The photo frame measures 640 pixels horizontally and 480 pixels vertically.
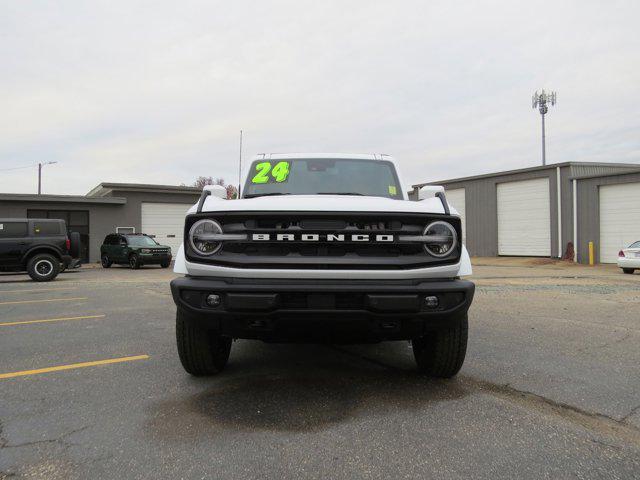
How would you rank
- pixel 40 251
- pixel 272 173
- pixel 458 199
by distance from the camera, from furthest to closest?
pixel 458 199
pixel 40 251
pixel 272 173

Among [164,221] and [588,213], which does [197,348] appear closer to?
[588,213]

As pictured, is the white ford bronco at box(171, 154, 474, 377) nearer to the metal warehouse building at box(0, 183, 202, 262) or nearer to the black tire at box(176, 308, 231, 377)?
the black tire at box(176, 308, 231, 377)

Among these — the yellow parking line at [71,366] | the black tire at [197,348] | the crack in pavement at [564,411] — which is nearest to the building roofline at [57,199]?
the yellow parking line at [71,366]

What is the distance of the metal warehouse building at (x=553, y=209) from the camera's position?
2056 cm

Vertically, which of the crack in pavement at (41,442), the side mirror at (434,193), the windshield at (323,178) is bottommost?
the crack in pavement at (41,442)

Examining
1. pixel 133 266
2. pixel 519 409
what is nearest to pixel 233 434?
pixel 519 409

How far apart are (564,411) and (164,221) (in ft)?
82.7

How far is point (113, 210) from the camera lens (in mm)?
24328

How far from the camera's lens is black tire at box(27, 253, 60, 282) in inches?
525

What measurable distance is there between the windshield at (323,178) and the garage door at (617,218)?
65.4ft

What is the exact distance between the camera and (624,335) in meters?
5.23

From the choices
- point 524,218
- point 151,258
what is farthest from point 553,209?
point 151,258

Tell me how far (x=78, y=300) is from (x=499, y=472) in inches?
330

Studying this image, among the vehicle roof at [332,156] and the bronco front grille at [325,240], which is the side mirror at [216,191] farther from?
the vehicle roof at [332,156]
